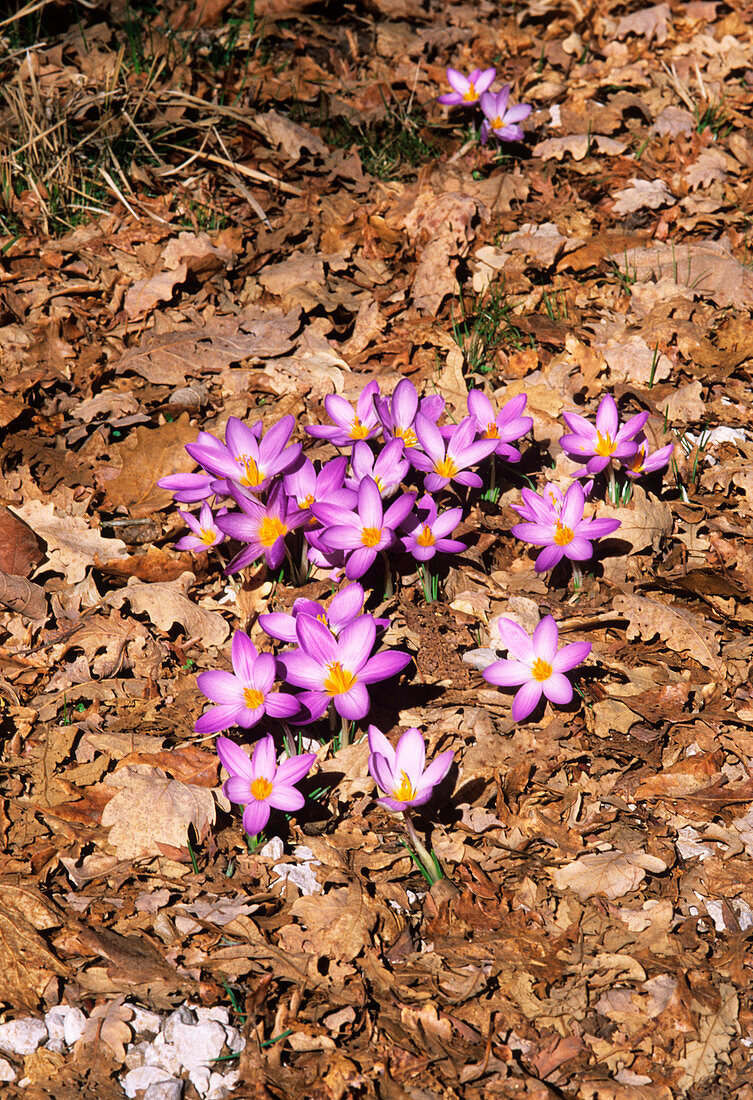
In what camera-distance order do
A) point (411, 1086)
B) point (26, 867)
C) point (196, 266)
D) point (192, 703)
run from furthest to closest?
point (196, 266) → point (192, 703) → point (26, 867) → point (411, 1086)

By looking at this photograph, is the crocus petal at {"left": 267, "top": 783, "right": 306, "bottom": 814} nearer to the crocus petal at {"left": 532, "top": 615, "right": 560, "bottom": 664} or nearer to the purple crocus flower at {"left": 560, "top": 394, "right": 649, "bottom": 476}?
the crocus petal at {"left": 532, "top": 615, "right": 560, "bottom": 664}

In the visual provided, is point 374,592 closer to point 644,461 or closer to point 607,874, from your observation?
point 644,461

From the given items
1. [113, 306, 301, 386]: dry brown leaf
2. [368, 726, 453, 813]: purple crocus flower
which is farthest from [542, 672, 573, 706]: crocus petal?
[113, 306, 301, 386]: dry brown leaf

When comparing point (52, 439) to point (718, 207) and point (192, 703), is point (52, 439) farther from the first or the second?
point (718, 207)

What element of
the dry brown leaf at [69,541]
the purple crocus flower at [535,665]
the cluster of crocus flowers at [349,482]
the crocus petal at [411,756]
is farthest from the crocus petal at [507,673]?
the dry brown leaf at [69,541]

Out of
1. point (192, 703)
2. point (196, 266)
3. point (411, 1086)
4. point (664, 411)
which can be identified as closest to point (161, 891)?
point (192, 703)

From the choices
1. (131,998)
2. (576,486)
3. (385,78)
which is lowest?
(131,998)
